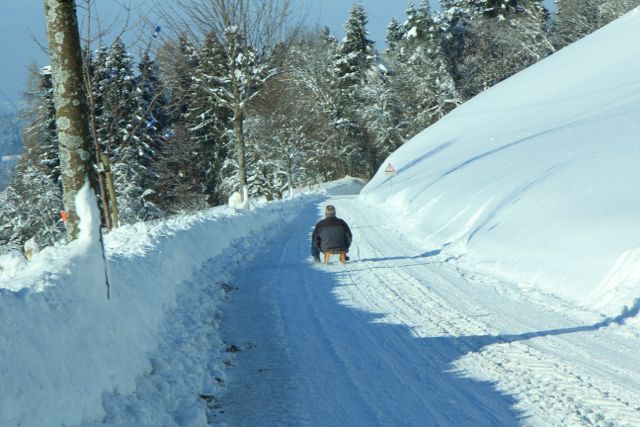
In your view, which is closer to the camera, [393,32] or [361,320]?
[361,320]

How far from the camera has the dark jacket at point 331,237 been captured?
12.8 metres

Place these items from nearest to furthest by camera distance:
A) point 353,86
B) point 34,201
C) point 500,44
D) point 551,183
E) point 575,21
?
point 551,183, point 34,201, point 500,44, point 575,21, point 353,86

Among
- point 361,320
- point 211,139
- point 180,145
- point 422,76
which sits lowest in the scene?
point 361,320

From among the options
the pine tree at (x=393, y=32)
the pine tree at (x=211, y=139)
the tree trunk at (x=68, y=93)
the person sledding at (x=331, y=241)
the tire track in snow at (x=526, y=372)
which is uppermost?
the pine tree at (x=393, y=32)

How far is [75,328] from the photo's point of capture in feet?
14.0

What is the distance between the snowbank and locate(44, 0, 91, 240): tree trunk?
0.41 m

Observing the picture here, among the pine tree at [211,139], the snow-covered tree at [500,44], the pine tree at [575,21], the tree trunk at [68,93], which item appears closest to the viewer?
the tree trunk at [68,93]

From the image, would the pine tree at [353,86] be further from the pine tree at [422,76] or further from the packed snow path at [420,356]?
the packed snow path at [420,356]

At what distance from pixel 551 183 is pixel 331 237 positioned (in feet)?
19.9

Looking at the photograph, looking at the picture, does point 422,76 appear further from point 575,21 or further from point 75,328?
point 75,328

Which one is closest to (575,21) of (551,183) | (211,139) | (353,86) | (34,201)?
(353,86)

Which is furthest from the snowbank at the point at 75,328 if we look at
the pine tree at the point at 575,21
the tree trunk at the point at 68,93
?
the pine tree at the point at 575,21

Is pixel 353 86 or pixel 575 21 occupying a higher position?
pixel 575 21

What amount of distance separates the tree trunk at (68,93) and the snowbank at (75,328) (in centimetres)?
41
